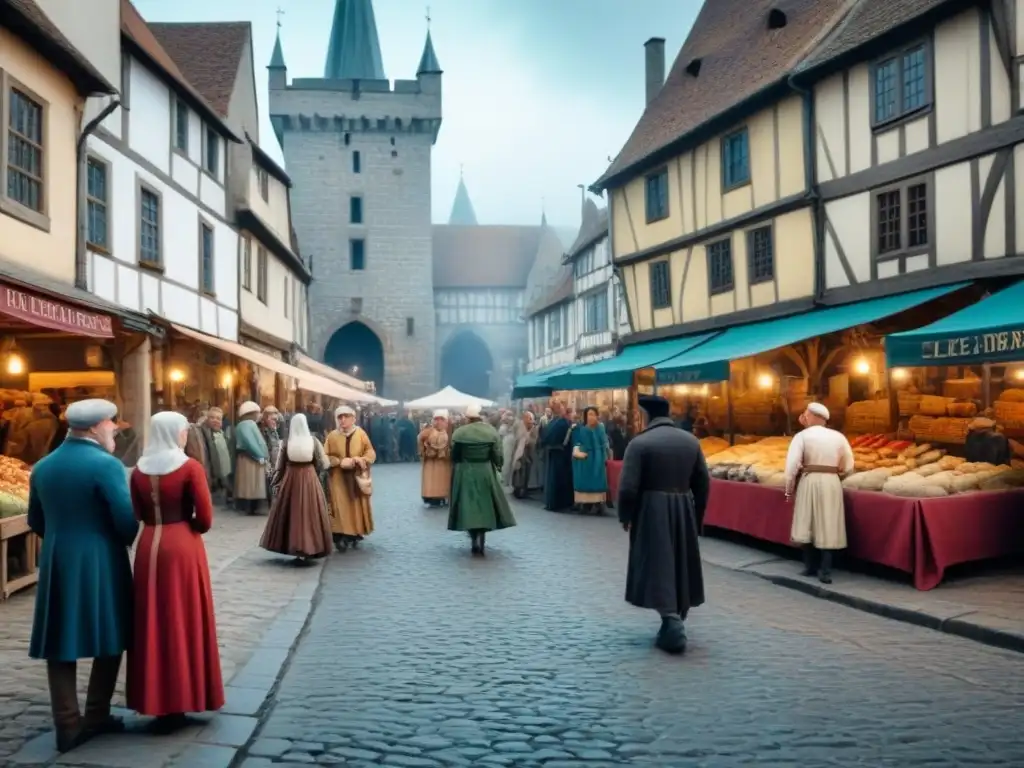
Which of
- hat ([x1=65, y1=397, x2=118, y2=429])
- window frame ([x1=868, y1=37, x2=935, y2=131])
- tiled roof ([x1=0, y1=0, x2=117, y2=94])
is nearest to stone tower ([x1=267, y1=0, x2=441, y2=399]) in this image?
tiled roof ([x1=0, y1=0, x2=117, y2=94])

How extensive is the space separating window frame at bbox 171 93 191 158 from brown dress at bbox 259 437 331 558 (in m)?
10.0

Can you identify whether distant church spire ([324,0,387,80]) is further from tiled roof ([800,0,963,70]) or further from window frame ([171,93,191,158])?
tiled roof ([800,0,963,70])

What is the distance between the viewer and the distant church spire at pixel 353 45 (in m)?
53.3

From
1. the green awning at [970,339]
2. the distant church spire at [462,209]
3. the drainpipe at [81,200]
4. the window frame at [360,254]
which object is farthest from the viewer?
the distant church spire at [462,209]

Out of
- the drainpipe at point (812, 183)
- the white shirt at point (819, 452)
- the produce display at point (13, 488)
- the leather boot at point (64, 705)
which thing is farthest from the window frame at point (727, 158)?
the leather boot at point (64, 705)

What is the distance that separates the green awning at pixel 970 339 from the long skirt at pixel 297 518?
634cm

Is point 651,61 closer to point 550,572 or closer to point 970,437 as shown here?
point 970,437

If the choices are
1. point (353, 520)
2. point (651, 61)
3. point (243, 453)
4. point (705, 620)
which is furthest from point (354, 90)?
point (705, 620)

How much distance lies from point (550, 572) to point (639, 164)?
14145 mm

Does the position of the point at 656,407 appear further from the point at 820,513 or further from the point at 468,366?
the point at 468,366

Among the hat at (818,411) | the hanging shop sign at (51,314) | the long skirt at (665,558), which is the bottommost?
the long skirt at (665,558)

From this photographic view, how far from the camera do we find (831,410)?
54.3ft

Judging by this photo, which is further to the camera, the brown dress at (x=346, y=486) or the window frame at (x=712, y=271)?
the window frame at (x=712, y=271)

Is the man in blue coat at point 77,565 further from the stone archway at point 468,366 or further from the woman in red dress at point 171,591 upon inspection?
the stone archway at point 468,366
